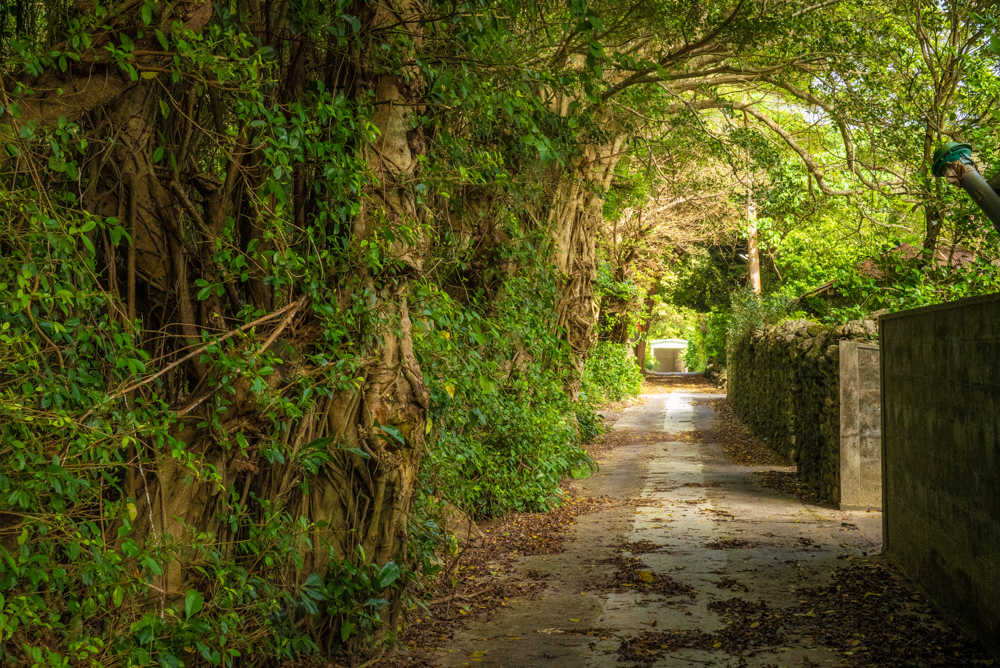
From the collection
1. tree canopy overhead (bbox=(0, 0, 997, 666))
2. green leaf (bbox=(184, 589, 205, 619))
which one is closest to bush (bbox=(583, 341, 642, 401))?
tree canopy overhead (bbox=(0, 0, 997, 666))

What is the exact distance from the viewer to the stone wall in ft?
30.8

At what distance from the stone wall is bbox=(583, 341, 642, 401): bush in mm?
4939

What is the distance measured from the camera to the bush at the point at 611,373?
20562 mm

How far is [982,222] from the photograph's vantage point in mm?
8414

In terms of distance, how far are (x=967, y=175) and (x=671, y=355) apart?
52420mm

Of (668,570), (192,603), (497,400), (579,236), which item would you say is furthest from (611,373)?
(192,603)

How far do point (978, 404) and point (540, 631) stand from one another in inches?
118

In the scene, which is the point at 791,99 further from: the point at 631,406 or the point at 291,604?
the point at 291,604

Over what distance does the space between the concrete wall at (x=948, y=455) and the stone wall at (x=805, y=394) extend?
8.04ft

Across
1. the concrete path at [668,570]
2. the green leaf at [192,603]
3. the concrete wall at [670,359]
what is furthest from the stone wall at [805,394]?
the concrete wall at [670,359]

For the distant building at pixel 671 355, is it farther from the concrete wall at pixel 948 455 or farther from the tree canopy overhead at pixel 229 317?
the tree canopy overhead at pixel 229 317

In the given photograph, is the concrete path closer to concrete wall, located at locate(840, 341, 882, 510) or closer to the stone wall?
concrete wall, located at locate(840, 341, 882, 510)

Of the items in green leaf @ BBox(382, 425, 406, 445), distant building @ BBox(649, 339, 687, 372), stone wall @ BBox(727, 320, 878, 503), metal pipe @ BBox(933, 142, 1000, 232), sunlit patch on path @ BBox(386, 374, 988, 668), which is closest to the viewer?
green leaf @ BBox(382, 425, 406, 445)

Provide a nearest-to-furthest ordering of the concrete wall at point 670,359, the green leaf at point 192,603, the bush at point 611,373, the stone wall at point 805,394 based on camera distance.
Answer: the green leaf at point 192,603 → the stone wall at point 805,394 → the bush at point 611,373 → the concrete wall at point 670,359
